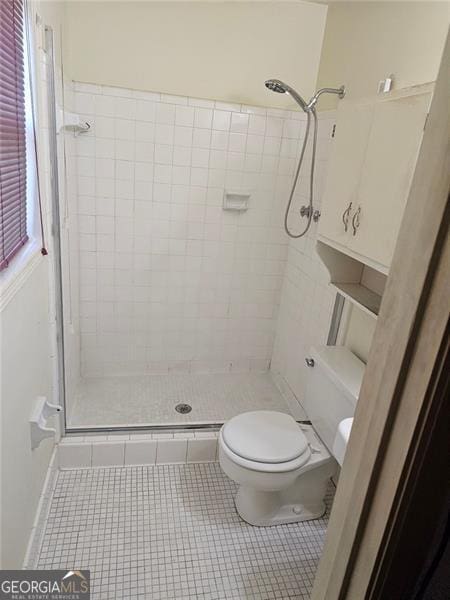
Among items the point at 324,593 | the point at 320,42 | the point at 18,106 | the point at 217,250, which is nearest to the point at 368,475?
the point at 324,593

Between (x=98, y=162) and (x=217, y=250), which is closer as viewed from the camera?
(x=98, y=162)

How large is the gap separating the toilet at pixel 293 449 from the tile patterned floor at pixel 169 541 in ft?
0.26

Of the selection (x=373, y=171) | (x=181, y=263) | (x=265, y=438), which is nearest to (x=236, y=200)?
(x=181, y=263)

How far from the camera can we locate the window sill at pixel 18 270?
113 centimetres

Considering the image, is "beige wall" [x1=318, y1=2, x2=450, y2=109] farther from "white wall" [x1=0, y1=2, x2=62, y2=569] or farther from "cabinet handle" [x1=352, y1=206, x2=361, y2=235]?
"white wall" [x1=0, y1=2, x2=62, y2=569]

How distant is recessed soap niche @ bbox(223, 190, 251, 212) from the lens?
8.12 feet

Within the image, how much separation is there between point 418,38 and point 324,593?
178cm

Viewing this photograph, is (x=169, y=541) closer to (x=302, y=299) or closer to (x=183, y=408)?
(x=183, y=408)

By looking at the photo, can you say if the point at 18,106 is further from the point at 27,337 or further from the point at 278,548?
the point at 278,548

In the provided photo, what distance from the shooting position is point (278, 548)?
1.70m

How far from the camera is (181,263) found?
2.57 metres

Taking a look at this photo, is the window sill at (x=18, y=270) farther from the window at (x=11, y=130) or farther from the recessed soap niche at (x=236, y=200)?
the recessed soap niche at (x=236, y=200)

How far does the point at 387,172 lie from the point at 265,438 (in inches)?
45.2

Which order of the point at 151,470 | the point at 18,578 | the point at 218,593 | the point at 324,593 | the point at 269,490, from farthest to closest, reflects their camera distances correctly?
the point at 151,470 < the point at 269,490 < the point at 218,593 < the point at 18,578 < the point at 324,593
